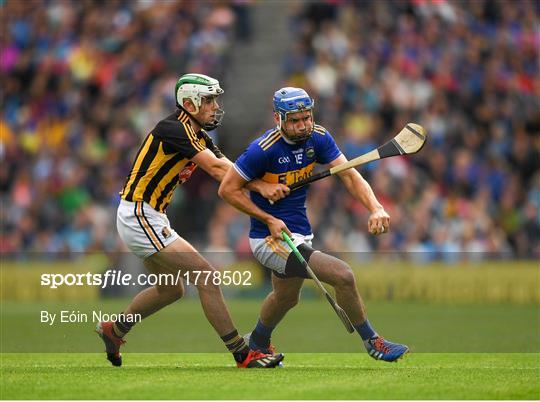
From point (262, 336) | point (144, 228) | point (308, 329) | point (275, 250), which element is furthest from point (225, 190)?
point (308, 329)

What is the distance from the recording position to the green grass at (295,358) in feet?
32.0

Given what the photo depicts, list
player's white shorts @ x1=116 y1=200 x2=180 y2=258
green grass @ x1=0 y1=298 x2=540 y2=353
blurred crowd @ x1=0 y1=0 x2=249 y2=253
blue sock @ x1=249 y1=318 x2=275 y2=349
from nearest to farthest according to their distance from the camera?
player's white shorts @ x1=116 y1=200 x2=180 y2=258 → blue sock @ x1=249 y1=318 x2=275 y2=349 → green grass @ x1=0 y1=298 x2=540 y2=353 → blurred crowd @ x1=0 y1=0 x2=249 y2=253

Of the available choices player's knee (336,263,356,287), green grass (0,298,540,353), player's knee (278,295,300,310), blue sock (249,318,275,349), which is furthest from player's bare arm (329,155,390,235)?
green grass (0,298,540,353)

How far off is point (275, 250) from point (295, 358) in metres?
1.90

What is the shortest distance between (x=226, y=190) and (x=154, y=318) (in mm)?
7577

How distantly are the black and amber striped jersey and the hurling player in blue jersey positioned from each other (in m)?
0.45

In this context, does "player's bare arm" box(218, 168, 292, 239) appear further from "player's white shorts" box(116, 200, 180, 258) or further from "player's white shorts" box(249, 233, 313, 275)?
"player's white shorts" box(116, 200, 180, 258)

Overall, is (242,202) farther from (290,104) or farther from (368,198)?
(368,198)

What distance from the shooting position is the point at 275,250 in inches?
453

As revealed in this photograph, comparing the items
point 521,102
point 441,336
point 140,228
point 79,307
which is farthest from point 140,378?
point 521,102

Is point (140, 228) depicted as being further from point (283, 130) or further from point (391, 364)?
point (391, 364)

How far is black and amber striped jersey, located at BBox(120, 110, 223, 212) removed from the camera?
11461 mm

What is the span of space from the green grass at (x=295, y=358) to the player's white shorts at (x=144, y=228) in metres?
1.04

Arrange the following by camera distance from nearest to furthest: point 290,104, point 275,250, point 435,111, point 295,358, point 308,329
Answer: point 290,104 → point 275,250 → point 295,358 → point 308,329 → point 435,111
